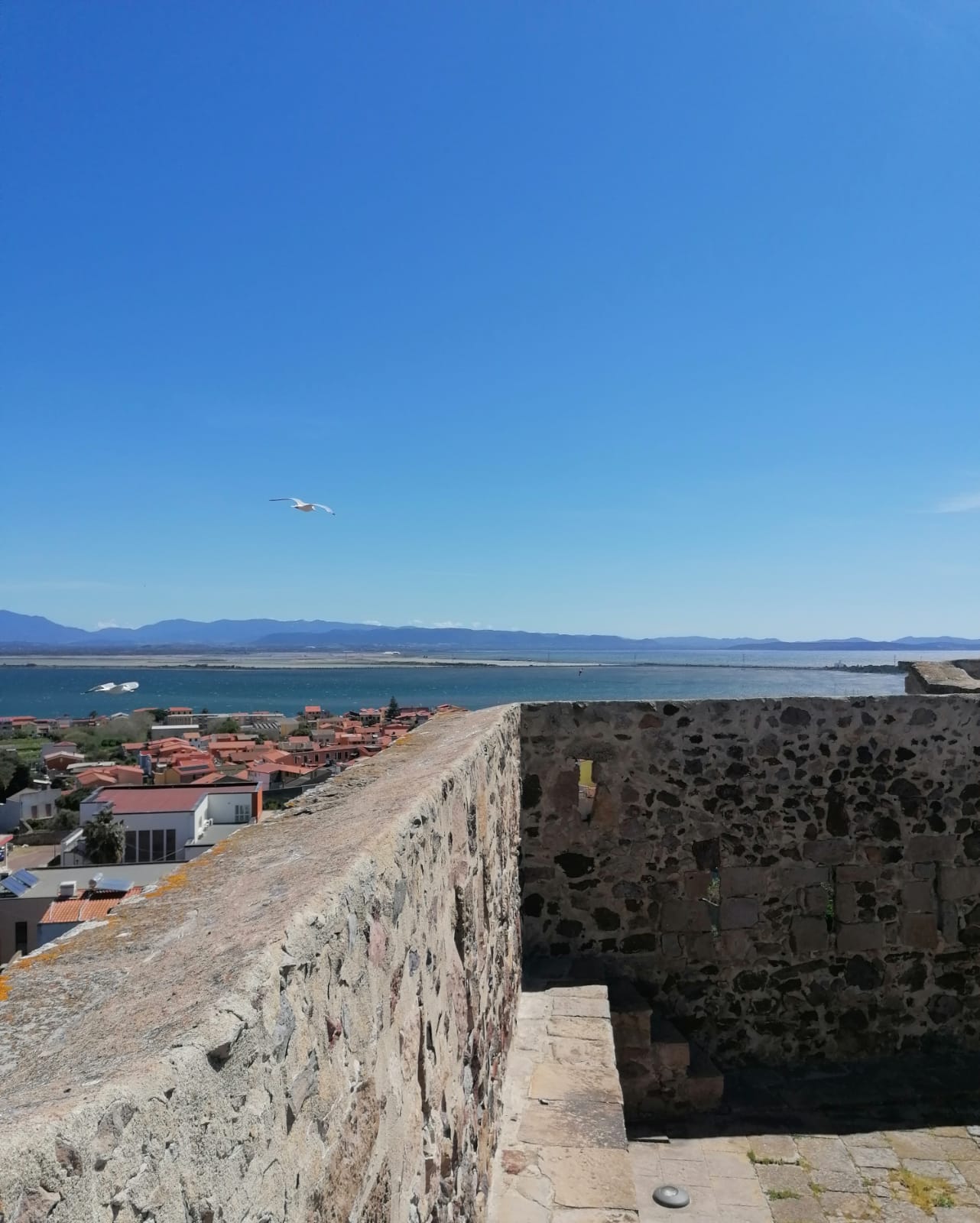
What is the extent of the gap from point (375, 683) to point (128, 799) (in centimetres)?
11621

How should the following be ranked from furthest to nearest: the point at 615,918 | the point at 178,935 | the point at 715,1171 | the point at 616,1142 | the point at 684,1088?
the point at 615,918
the point at 684,1088
the point at 715,1171
the point at 616,1142
the point at 178,935

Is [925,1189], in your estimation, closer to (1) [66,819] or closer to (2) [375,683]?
(1) [66,819]

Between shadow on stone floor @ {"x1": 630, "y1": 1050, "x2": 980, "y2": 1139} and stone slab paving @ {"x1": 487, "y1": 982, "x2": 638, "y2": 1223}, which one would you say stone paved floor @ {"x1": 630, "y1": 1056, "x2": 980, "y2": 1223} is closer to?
shadow on stone floor @ {"x1": 630, "y1": 1050, "x2": 980, "y2": 1139}

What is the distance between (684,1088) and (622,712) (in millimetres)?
2226

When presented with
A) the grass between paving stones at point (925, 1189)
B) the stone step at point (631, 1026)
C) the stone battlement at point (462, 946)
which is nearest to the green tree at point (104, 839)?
the stone battlement at point (462, 946)

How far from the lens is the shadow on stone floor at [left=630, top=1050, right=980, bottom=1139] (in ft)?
16.3

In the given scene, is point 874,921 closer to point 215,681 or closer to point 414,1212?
point 414,1212

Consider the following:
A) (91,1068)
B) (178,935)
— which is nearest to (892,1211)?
(178,935)

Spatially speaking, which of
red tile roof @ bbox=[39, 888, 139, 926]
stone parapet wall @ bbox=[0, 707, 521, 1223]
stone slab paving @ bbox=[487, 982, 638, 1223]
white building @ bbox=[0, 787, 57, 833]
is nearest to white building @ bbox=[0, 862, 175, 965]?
red tile roof @ bbox=[39, 888, 139, 926]

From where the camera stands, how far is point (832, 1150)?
4.69m

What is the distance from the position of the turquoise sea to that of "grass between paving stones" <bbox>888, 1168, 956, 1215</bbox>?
205 feet

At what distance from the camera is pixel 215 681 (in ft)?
520

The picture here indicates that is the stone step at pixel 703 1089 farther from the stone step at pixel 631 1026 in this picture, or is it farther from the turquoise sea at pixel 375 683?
the turquoise sea at pixel 375 683

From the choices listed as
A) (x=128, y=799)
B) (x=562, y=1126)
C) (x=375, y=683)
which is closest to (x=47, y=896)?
(x=128, y=799)
